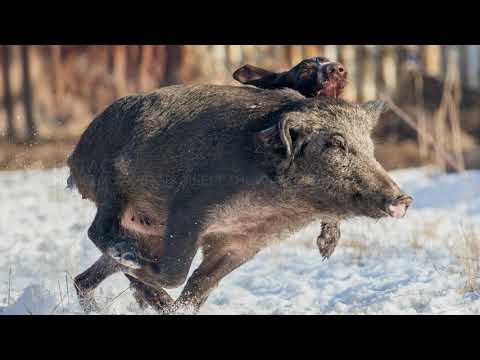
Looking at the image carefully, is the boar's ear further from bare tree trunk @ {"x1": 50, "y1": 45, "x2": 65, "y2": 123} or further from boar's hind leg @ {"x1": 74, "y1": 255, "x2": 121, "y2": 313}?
bare tree trunk @ {"x1": 50, "y1": 45, "x2": 65, "y2": 123}

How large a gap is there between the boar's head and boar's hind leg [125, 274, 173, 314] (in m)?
1.20

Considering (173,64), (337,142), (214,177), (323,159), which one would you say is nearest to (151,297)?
(214,177)

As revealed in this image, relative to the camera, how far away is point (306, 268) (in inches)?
258

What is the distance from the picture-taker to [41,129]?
44.0 feet

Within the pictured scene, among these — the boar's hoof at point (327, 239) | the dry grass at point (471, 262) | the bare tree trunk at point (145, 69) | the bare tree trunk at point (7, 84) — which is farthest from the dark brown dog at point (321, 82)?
the bare tree trunk at point (7, 84)

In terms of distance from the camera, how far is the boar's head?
4289 mm

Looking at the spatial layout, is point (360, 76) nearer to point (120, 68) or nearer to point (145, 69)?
point (145, 69)

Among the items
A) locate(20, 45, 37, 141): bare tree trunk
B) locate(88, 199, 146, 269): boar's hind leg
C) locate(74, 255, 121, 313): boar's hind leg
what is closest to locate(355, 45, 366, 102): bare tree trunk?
locate(20, 45, 37, 141): bare tree trunk

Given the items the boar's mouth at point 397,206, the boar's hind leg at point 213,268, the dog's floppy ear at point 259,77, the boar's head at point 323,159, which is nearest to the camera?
the boar's mouth at point 397,206

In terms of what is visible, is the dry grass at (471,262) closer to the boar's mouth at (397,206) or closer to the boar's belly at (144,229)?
the boar's mouth at (397,206)

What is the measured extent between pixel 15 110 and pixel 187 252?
9.86 meters

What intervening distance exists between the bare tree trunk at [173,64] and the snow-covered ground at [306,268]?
4.80 metres

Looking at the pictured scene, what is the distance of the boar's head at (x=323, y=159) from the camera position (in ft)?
14.1

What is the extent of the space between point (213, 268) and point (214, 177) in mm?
727
